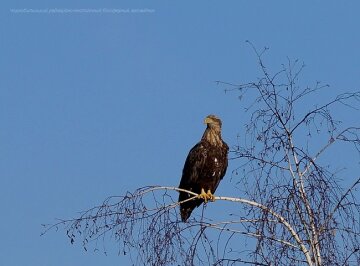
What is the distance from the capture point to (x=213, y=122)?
948 centimetres

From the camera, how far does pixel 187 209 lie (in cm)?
845

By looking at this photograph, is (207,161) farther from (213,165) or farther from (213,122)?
(213,122)

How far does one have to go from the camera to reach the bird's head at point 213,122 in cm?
942

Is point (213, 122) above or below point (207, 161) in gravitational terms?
above

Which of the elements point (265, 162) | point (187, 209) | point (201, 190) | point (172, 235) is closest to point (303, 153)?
point (265, 162)

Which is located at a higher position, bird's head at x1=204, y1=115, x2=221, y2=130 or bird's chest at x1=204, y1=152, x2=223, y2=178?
bird's head at x1=204, y1=115, x2=221, y2=130

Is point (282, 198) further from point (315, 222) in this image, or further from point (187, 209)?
point (187, 209)

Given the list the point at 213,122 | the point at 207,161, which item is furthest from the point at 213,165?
the point at 213,122

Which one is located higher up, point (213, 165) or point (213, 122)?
point (213, 122)

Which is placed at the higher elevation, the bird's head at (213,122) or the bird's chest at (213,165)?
the bird's head at (213,122)

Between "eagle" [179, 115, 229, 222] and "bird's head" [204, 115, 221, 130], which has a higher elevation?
"bird's head" [204, 115, 221, 130]

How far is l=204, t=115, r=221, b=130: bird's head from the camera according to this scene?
9422 millimetres

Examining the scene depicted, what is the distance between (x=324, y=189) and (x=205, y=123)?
4313mm

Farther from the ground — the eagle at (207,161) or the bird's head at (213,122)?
the bird's head at (213,122)
